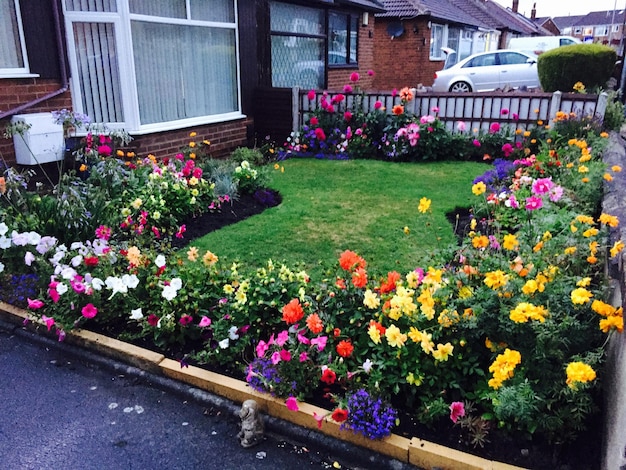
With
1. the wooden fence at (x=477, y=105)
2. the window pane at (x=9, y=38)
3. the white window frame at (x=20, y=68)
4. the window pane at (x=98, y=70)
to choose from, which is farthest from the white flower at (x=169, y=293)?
the wooden fence at (x=477, y=105)

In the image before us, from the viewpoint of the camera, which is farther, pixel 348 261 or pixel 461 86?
pixel 461 86

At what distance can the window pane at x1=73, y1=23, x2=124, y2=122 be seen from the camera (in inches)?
253

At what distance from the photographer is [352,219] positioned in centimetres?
559

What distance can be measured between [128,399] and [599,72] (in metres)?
11.4

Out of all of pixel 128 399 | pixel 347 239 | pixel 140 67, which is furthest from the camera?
pixel 140 67

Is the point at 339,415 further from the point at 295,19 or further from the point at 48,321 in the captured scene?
the point at 295,19

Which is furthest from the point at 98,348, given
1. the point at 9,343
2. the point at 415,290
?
the point at 415,290

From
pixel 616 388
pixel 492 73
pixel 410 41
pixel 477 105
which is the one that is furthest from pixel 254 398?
pixel 410 41

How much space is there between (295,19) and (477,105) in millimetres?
4392

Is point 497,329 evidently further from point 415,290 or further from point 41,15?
point 41,15

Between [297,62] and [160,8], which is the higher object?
[160,8]

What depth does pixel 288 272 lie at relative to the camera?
3277 millimetres

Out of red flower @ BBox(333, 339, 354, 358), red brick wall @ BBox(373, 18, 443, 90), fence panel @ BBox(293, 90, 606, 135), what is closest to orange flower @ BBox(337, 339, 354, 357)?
red flower @ BBox(333, 339, 354, 358)

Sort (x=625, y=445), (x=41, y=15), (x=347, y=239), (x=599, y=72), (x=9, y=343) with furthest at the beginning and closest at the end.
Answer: (x=599, y=72)
(x=41, y=15)
(x=347, y=239)
(x=9, y=343)
(x=625, y=445)
